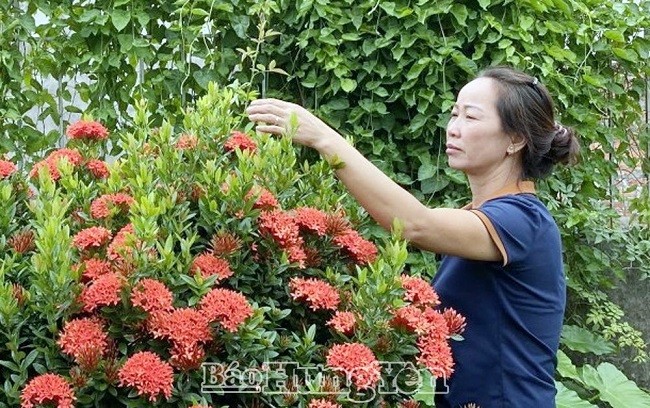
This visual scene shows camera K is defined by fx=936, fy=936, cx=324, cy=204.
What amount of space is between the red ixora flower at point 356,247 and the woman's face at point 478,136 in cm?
53

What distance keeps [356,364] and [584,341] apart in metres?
2.74

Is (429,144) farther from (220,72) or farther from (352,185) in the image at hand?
(352,185)

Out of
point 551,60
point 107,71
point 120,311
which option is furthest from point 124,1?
point 120,311

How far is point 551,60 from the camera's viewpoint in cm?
381

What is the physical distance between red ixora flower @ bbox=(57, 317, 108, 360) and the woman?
69 centimetres

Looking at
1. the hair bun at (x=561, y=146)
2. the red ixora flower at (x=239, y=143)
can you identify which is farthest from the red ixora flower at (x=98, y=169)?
the hair bun at (x=561, y=146)

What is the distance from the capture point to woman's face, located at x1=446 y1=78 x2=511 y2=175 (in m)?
2.50

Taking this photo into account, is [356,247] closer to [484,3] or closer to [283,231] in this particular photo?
[283,231]

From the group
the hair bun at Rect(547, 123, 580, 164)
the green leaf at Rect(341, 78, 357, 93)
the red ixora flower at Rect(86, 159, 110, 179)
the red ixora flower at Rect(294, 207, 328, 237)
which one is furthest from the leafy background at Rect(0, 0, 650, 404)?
the red ixora flower at Rect(294, 207, 328, 237)

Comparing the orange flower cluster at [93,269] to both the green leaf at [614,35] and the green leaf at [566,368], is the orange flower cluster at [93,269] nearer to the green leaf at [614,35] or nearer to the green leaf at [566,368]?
the green leaf at [566,368]

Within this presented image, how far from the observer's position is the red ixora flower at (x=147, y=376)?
63.1 inches

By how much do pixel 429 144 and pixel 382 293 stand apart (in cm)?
206

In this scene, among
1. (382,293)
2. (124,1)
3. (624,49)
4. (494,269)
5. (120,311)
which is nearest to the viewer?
(120,311)

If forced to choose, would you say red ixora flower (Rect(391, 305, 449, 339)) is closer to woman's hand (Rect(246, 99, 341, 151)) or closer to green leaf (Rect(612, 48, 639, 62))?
woman's hand (Rect(246, 99, 341, 151))
